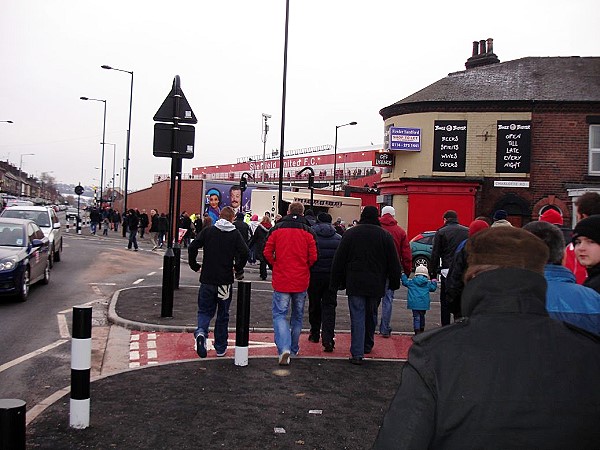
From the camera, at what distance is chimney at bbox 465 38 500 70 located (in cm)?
3106

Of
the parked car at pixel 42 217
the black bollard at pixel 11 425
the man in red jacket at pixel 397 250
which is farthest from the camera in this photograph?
the parked car at pixel 42 217

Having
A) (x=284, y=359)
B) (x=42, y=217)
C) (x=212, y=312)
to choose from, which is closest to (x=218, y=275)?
(x=212, y=312)

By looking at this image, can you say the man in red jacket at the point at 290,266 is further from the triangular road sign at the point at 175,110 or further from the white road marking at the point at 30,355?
the triangular road sign at the point at 175,110

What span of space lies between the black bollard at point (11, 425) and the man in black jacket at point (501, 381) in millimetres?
2330

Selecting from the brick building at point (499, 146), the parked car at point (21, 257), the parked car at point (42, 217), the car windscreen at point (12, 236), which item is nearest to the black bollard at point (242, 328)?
the parked car at point (21, 257)

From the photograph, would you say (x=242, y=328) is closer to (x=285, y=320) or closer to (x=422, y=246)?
(x=285, y=320)

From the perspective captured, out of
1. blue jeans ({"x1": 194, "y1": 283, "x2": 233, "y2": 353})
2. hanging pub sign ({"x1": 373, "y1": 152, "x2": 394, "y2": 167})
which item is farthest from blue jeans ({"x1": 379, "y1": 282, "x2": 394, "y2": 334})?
hanging pub sign ({"x1": 373, "y1": 152, "x2": 394, "y2": 167})

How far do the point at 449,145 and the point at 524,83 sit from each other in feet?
14.6

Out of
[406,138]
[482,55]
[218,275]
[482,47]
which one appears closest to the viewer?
[218,275]

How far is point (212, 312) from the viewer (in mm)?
7957

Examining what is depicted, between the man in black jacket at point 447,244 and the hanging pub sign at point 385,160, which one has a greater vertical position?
the hanging pub sign at point 385,160

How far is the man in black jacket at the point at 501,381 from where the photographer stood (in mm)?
1836

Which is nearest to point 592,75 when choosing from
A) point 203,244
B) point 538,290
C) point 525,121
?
point 525,121

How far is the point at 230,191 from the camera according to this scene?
39.4 meters
